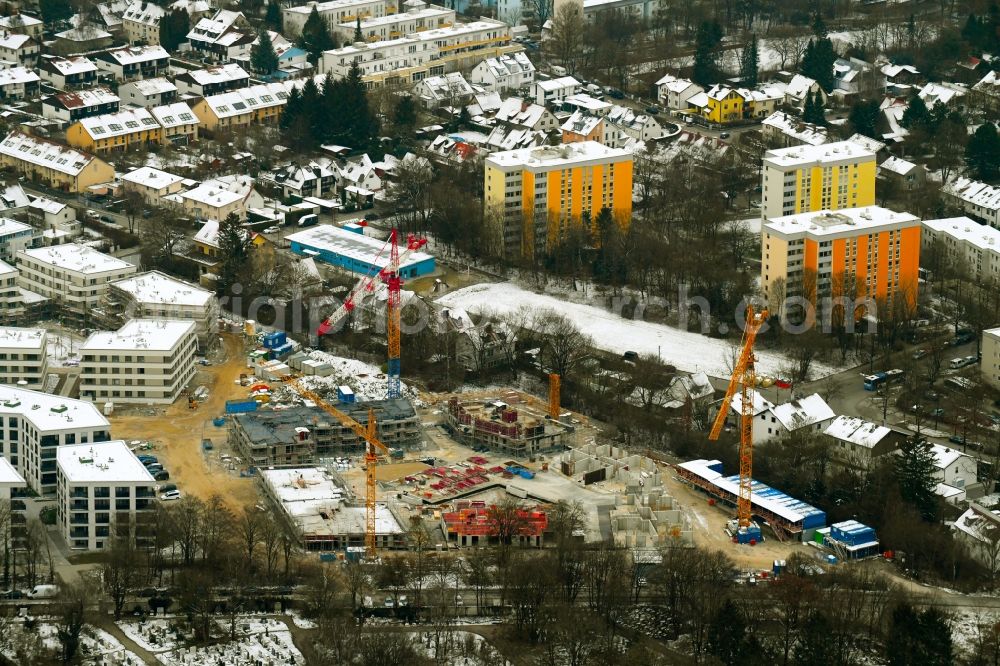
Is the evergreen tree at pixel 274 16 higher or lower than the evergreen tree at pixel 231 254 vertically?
higher

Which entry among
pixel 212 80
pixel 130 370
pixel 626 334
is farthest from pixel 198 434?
pixel 212 80

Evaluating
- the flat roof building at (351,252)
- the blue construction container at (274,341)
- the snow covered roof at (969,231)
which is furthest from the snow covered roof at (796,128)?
the blue construction container at (274,341)

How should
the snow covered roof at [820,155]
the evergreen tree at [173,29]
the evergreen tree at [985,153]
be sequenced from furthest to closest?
the evergreen tree at [173,29], the evergreen tree at [985,153], the snow covered roof at [820,155]

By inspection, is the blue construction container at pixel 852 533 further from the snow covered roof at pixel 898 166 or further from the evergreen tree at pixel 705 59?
the evergreen tree at pixel 705 59

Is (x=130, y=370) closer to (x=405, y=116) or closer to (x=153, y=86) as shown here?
(x=405, y=116)

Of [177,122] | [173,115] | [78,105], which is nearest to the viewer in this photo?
[177,122]

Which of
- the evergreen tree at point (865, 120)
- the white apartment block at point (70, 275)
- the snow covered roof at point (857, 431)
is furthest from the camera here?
the evergreen tree at point (865, 120)
